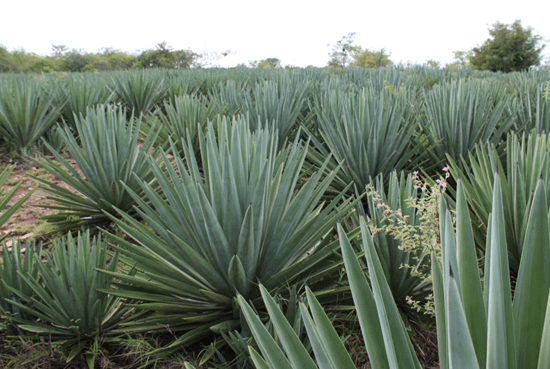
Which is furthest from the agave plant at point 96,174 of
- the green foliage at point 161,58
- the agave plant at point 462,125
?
the green foliage at point 161,58

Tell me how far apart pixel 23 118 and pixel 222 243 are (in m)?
3.70

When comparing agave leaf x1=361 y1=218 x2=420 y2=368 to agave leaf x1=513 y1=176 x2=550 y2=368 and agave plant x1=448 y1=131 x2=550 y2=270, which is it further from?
agave plant x1=448 y1=131 x2=550 y2=270

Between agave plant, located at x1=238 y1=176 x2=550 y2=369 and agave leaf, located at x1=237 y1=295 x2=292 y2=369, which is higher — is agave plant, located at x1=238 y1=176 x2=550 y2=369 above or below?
above

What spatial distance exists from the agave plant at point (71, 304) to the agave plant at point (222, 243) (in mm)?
136

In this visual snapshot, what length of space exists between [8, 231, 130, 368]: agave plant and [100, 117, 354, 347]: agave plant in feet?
0.45

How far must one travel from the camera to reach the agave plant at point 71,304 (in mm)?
1682

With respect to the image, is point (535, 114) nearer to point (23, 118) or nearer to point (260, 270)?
point (260, 270)

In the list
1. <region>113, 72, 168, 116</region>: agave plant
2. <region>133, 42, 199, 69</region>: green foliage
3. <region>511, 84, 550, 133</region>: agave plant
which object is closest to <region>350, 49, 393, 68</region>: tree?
<region>133, 42, 199, 69</region>: green foliage

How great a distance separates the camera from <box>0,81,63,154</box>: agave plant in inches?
165

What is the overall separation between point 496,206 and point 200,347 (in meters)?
1.54

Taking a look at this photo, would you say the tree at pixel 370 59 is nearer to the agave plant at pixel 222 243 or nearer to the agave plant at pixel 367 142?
the agave plant at pixel 367 142

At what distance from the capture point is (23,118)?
423 cm

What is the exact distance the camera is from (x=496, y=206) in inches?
24.9

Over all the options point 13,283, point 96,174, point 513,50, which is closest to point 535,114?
point 96,174
